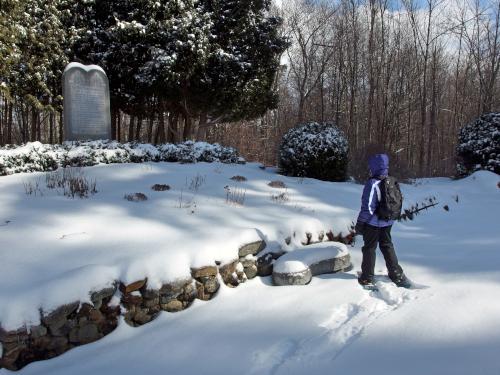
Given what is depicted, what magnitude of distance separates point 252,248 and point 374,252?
1448 millimetres

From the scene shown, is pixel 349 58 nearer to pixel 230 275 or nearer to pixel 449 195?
pixel 449 195

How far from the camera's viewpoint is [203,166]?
348 inches

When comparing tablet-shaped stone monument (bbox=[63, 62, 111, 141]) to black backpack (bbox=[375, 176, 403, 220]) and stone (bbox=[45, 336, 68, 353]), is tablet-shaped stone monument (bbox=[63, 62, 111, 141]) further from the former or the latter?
black backpack (bbox=[375, 176, 403, 220])

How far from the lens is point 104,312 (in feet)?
11.2

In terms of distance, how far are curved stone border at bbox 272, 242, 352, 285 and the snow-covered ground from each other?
15cm

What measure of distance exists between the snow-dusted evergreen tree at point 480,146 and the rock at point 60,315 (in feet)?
40.0

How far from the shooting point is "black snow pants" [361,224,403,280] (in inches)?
173

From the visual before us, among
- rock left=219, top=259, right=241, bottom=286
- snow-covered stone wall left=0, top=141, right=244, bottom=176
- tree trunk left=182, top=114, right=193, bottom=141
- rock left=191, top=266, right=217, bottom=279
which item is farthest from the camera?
tree trunk left=182, top=114, right=193, bottom=141

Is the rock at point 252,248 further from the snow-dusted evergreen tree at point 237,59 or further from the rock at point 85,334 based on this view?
the snow-dusted evergreen tree at point 237,59

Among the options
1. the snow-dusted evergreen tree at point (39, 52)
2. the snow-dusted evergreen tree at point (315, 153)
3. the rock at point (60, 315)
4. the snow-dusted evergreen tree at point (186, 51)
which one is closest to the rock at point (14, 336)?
the rock at point (60, 315)

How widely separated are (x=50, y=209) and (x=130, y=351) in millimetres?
2484

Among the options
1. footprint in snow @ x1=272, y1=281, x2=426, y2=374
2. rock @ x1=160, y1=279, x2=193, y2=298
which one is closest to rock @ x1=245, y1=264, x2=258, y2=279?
rock @ x1=160, y1=279, x2=193, y2=298

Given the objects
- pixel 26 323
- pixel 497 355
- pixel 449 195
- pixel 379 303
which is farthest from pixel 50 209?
pixel 449 195

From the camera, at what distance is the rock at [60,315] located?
3.08m
